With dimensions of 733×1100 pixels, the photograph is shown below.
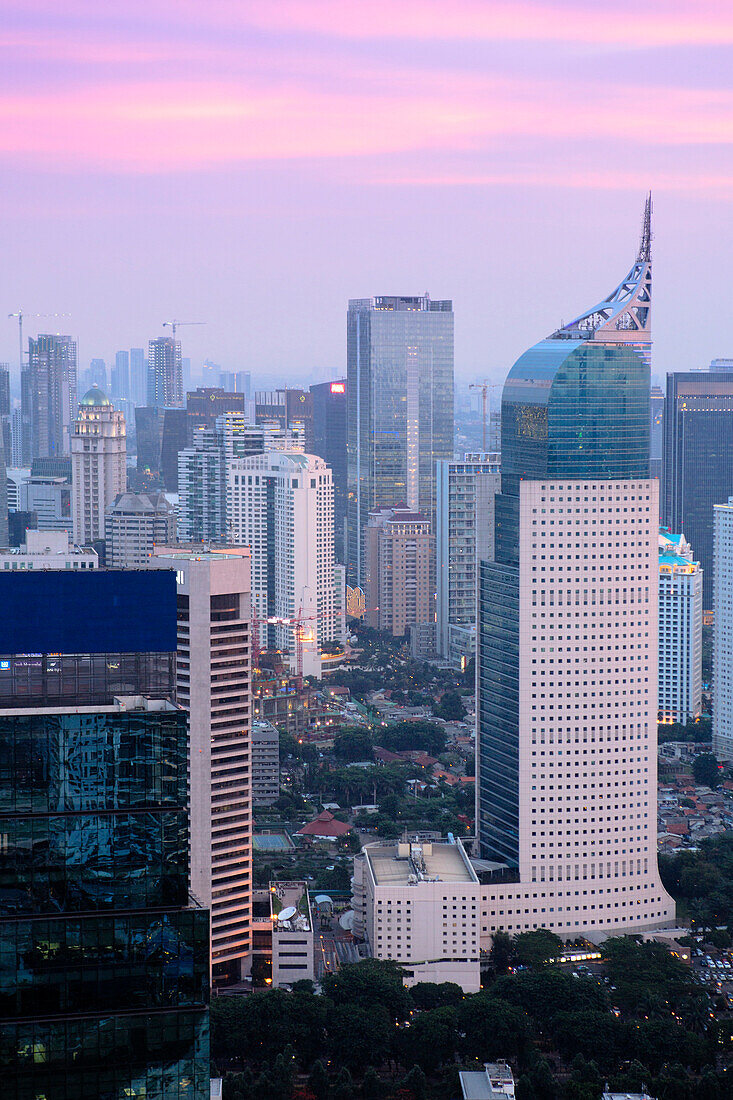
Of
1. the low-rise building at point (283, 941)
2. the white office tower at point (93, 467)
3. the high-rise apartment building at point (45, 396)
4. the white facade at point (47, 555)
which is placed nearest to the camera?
the low-rise building at point (283, 941)

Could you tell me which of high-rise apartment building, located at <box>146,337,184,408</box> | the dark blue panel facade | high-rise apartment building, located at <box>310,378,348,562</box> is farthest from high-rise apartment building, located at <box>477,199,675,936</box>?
high-rise apartment building, located at <box>146,337,184,408</box>

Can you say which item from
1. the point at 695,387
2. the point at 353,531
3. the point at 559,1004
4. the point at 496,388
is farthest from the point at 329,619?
the point at 496,388

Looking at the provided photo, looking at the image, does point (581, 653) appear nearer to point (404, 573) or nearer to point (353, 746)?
point (353, 746)

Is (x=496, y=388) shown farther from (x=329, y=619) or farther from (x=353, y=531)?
(x=329, y=619)

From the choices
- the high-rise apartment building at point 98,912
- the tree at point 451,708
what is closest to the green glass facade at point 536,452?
the high-rise apartment building at point 98,912

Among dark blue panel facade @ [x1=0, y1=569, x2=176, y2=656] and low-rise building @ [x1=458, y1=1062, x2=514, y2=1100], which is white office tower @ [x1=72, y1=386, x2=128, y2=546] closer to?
low-rise building @ [x1=458, y1=1062, x2=514, y2=1100]

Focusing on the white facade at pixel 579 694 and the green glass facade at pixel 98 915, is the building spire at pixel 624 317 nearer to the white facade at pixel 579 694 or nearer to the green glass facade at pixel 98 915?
the white facade at pixel 579 694
